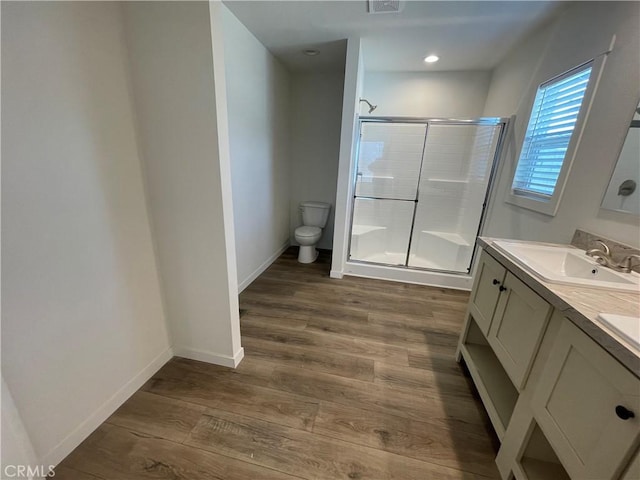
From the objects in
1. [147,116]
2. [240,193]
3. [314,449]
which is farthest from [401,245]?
[147,116]

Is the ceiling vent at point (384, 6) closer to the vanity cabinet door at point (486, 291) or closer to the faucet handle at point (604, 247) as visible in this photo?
Result: the vanity cabinet door at point (486, 291)

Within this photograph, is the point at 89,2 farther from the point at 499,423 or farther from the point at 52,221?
the point at 499,423

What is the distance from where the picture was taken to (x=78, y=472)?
3.55ft

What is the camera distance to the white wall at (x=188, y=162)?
1141mm

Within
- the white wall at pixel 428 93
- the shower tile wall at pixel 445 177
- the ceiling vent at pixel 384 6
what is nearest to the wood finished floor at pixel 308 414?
the shower tile wall at pixel 445 177

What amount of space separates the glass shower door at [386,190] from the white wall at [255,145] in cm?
105

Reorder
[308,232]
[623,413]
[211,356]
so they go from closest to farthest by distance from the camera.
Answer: [623,413] → [211,356] → [308,232]

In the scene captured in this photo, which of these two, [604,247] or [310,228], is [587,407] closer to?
[604,247]

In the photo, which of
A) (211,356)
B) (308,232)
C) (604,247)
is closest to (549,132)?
(604,247)

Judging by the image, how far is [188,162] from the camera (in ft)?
4.26

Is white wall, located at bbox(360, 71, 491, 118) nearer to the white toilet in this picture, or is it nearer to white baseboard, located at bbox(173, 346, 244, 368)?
the white toilet

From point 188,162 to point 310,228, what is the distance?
7.09ft

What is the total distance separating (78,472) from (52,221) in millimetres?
1081

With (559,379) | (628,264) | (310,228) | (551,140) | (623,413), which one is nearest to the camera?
(623,413)
